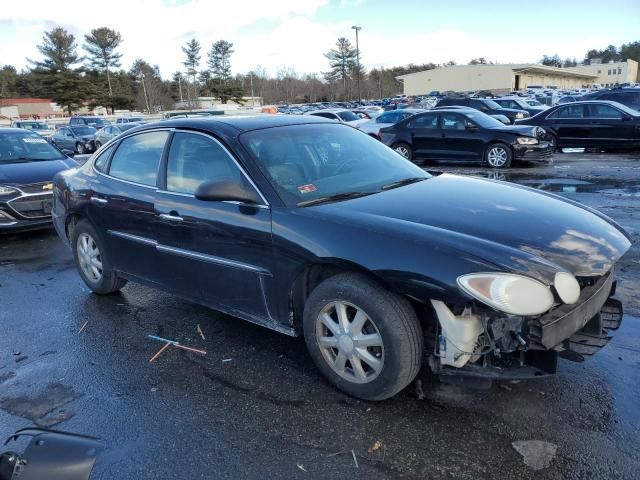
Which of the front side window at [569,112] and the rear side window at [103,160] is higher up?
the front side window at [569,112]

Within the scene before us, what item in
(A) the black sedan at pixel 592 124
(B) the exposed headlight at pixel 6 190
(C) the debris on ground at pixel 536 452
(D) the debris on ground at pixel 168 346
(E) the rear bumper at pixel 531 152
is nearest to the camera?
(C) the debris on ground at pixel 536 452

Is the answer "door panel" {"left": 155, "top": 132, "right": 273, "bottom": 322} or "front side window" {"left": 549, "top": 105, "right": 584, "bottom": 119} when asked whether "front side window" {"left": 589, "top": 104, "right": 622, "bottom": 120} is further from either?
"door panel" {"left": 155, "top": 132, "right": 273, "bottom": 322}

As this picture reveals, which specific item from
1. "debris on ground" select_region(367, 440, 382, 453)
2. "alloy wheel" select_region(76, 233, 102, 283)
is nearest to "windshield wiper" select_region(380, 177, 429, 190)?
"debris on ground" select_region(367, 440, 382, 453)

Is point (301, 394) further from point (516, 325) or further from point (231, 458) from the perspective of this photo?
point (516, 325)

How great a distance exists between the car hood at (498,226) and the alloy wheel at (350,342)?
1.71 ft

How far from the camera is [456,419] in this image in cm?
299

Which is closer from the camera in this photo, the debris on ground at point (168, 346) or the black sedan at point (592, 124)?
the debris on ground at point (168, 346)

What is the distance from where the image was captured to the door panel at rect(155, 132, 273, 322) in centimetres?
349

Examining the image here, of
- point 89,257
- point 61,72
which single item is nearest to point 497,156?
point 89,257

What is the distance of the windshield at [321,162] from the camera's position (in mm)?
3615

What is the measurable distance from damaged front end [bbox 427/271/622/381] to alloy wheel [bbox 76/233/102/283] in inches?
137

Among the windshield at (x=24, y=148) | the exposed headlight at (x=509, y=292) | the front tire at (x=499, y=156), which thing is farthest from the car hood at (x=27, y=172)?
the front tire at (x=499, y=156)

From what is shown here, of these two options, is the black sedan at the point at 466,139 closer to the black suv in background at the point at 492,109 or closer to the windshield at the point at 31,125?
the black suv in background at the point at 492,109

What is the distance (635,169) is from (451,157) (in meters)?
4.17
